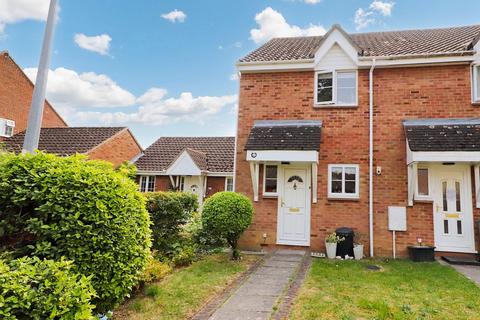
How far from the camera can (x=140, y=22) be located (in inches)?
500

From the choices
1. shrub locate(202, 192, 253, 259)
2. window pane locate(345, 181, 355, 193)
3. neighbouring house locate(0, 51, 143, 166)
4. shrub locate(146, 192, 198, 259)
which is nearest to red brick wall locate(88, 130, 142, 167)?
neighbouring house locate(0, 51, 143, 166)

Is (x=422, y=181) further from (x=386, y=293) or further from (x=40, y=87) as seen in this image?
(x=40, y=87)

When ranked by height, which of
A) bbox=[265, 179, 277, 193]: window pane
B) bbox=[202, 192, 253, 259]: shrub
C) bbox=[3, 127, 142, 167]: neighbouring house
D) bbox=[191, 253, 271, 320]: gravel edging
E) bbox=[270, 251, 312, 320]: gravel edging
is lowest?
bbox=[191, 253, 271, 320]: gravel edging

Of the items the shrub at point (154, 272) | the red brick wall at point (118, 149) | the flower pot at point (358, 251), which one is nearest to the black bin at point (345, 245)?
the flower pot at point (358, 251)

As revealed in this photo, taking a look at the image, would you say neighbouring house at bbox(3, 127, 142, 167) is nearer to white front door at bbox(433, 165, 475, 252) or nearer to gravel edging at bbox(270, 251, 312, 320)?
gravel edging at bbox(270, 251, 312, 320)

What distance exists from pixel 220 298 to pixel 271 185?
5536mm

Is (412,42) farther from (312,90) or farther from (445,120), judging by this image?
(312,90)

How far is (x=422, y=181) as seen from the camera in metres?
9.88

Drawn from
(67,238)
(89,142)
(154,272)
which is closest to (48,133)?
(89,142)

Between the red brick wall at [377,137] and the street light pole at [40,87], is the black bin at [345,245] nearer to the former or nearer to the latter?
the red brick wall at [377,137]

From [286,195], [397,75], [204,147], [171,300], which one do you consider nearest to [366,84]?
[397,75]

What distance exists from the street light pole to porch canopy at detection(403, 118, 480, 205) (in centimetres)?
954

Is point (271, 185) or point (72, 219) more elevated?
point (271, 185)

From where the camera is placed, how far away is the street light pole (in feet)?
18.4
